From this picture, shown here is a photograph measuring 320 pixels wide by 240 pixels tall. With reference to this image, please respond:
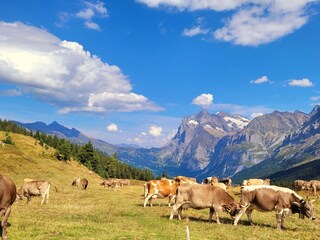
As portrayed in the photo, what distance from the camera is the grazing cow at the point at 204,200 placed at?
90.9 ft

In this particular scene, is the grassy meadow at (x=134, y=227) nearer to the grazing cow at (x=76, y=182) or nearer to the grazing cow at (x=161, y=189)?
the grazing cow at (x=161, y=189)

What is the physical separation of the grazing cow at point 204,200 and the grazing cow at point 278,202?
1384mm

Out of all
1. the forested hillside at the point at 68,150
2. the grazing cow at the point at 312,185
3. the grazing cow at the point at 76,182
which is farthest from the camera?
the forested hillside at the point at 68,150

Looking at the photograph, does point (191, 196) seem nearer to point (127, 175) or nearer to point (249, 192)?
point (249, 192)

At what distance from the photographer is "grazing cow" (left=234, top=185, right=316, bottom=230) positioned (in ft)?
84.4

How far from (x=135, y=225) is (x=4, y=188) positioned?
32.4 feet

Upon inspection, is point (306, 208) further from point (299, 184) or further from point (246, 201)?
point (299, 184)

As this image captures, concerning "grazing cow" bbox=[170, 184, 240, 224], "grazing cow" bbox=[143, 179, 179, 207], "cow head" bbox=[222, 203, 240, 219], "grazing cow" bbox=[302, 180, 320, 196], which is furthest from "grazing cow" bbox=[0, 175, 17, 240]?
"grazing cow" bbox=[302, 180, 320, 196]

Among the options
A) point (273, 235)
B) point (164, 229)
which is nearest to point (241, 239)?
point (273, 235)

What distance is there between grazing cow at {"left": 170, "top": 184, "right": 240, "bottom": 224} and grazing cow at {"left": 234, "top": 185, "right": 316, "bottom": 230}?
4.54 feet

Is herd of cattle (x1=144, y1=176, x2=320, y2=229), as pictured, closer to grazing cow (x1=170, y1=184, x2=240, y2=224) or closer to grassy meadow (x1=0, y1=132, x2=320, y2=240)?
grazing cow (x1=170, y1=184, x2=240, y2=224)

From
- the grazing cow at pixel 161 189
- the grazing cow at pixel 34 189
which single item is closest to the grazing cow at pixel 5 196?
the grazing cow at pixel 161 189

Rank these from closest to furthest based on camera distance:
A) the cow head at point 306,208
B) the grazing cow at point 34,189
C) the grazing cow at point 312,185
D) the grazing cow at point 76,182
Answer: the cow head at point 306,208
the grazing cow at point 34,189
the grazing cow at point 312,185
the grazing cow at point 76,182

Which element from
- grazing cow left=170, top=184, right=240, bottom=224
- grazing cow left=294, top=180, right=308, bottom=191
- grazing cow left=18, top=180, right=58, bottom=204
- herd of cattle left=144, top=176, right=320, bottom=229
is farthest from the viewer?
grazing cow left=294, top=180, right=308, bottom=191
